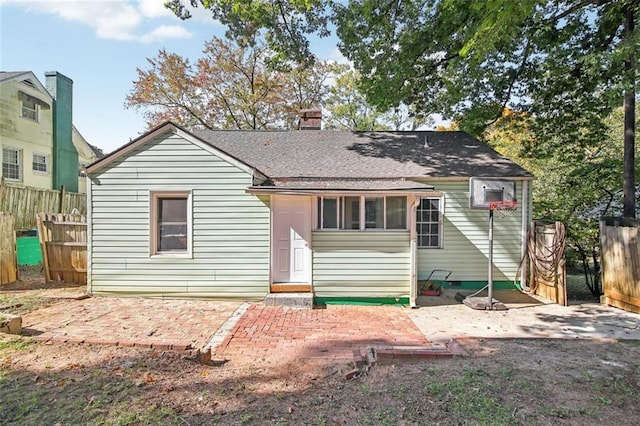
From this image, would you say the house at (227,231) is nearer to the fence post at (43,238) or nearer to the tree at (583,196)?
the fence post at (43,238)

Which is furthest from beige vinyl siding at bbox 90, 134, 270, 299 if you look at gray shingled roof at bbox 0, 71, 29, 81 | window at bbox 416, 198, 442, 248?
gray shingled roof at bbox 0, 71, 29, 81

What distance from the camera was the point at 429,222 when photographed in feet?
30.7

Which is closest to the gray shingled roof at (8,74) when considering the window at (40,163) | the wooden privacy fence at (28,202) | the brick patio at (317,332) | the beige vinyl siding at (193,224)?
the window at (40,163)

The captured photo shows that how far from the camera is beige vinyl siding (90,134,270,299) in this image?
25.3 feet

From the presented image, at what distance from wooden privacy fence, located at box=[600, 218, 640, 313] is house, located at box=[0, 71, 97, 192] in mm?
23158

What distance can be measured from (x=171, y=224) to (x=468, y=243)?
25.8 ft

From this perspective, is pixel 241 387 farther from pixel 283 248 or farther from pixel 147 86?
pixel 147 86

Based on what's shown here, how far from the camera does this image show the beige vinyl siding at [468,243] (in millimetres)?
9203

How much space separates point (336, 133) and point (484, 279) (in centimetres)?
671

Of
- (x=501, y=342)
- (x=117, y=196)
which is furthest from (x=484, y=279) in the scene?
(x=117, y=196)

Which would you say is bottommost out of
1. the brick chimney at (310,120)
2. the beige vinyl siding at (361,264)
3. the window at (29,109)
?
the beige vinyl siding at (361,264)

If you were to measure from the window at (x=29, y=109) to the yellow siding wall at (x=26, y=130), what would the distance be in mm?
176

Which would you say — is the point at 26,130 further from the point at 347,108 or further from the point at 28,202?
the point at 347,108

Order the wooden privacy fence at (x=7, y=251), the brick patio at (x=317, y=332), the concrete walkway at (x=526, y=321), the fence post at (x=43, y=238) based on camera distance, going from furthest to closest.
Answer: the fence post at (x=43, y=238) < the wooden privacy fence at (x=7, y=251) < the concrete walkway at (x=526, y=321) < the brick patio at (x=317, y=332)
